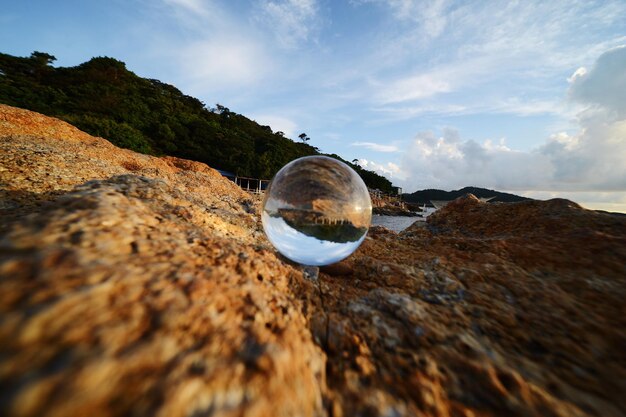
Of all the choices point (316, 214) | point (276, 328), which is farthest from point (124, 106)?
point (276, 328)

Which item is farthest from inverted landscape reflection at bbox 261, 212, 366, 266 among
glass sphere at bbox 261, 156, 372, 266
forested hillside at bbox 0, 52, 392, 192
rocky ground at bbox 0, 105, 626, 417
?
forested hillside at bbox 0, 52, 392, 192

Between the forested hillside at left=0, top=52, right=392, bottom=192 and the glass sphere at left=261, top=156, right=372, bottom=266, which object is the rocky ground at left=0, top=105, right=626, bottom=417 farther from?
the forested hillside at left=0, top=52, right=392, bottom=192

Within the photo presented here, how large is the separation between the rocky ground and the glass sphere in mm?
393

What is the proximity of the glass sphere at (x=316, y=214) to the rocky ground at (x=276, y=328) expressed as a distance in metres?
0.39

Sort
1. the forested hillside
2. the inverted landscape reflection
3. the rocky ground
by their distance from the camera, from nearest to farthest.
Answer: the rocky ground
the inverted landscape reflection
the forested hillside

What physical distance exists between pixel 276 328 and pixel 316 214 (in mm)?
1584

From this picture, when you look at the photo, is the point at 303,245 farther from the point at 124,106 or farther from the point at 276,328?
the point at 124,106

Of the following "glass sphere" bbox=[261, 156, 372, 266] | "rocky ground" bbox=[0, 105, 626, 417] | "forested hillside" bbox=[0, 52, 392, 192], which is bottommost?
"rocky ground" bbox=[0, 105, 626, 417]

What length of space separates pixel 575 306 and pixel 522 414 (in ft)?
4.44

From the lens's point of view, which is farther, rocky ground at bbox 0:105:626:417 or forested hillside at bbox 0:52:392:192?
forested hillside at bbox 0:52:392:192

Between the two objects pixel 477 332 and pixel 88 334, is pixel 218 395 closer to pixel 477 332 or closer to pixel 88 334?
pixel 88 334

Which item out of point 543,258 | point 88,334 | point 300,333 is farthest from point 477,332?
Answer: point 88,334

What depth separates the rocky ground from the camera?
3.27 ft

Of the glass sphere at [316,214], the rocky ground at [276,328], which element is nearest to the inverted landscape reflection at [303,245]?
the glass sphere at [316,214]
